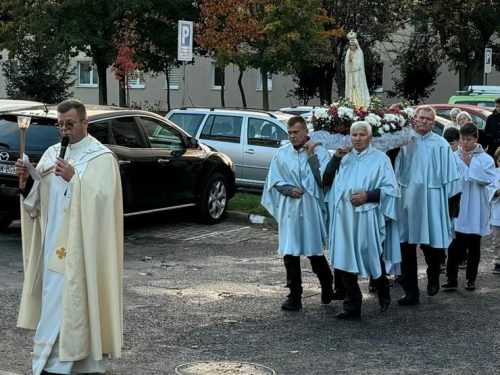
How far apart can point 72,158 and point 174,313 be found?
2.84 meters

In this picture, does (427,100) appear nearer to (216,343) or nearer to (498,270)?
(498,270)

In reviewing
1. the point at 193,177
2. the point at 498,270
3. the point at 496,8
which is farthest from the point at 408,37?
the point at 498,270

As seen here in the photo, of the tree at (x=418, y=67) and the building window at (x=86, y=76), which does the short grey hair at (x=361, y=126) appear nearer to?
the tree at (x=418, y=67)

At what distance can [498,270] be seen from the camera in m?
11.0

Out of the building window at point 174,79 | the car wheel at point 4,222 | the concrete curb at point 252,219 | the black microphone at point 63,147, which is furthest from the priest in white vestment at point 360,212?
the building window at point 174,79

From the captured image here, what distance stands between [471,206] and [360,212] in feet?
7.62

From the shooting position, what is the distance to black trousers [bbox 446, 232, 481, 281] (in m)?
10.0

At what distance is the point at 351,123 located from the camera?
8.94m

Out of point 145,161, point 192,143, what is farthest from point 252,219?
point 145,161

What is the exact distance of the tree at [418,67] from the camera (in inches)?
1641

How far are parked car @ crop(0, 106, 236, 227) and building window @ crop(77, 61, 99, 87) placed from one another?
1502 inches

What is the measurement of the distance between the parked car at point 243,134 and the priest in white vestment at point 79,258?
428 inches

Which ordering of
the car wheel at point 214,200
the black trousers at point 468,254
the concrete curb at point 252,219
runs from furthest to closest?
the concrete curb at point 252,219, the car wheel at point 214,200, the black trousers at point 468,254

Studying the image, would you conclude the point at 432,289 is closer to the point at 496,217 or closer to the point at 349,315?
the point at 349,315
